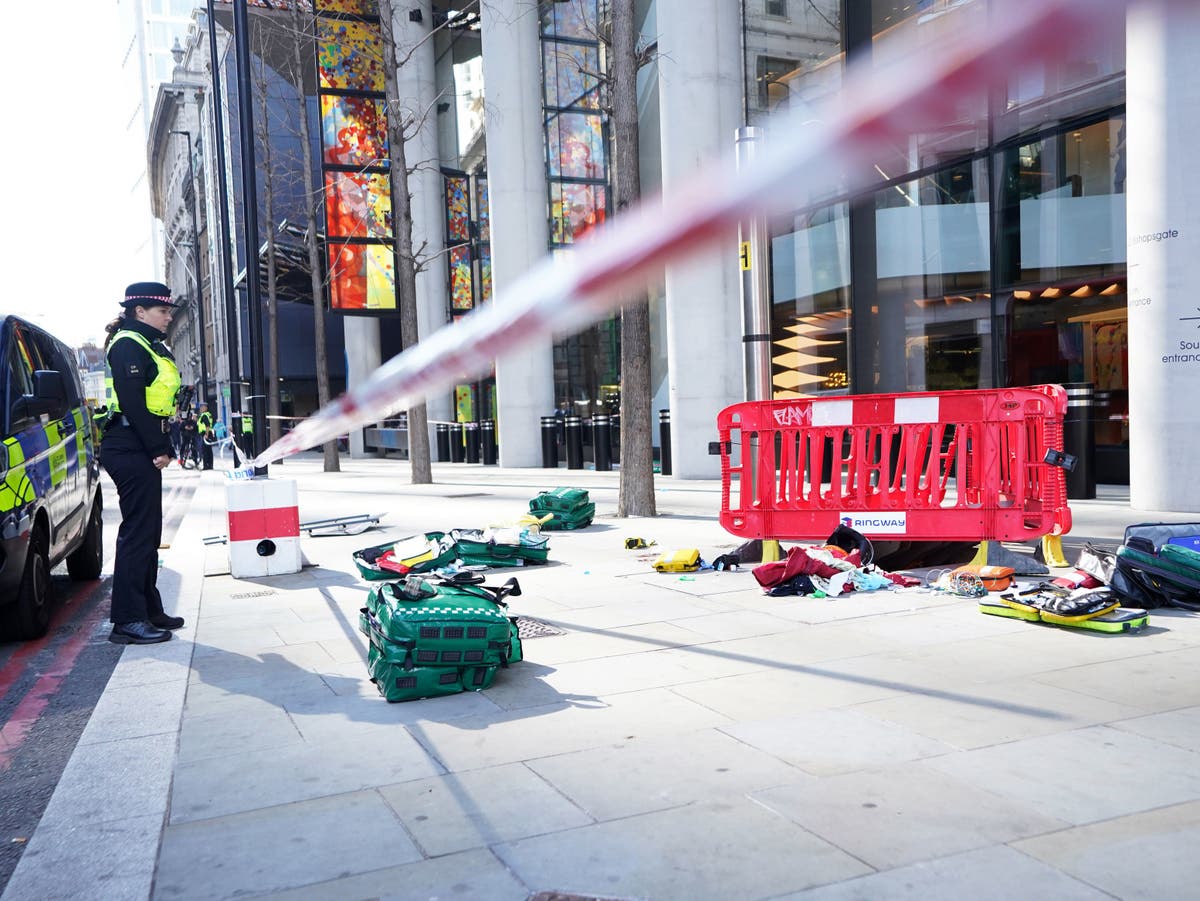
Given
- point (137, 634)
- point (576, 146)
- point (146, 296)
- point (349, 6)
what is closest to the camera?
point (137, 634)

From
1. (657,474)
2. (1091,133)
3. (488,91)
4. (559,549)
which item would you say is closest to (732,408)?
(559,549)

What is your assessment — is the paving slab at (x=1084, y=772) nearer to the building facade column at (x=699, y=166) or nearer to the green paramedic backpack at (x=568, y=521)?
Answer: the green paramedic backpack at (x=568, y=521)

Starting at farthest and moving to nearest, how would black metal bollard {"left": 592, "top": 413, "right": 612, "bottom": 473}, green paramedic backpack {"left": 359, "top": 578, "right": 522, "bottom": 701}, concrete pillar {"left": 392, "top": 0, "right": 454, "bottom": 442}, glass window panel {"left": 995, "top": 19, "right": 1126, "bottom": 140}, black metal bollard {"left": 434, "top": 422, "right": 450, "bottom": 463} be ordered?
black metal bollard {"left": 434, "top": 422, "right": 450, "bottom": 463} → concrete pillar {"left": 392, "top": 0, "right": 454, "bottom": 442} → black metal bollard {"left": 592, "top": 413, "right": 612, "bottom": 473} → glass window panel {"left": 995, "top": 19, "right": 1126, "bottom": 140} → green paramedic backpack {"left": 359, "top": 578, "right": 522, "bottom": 701}

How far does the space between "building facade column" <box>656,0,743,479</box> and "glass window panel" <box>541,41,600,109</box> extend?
8.39 metres

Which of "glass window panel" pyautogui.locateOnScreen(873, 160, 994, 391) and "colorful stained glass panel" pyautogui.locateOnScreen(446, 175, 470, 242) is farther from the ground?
"colorful stained glass panel" pyautogui.locateOnScreen(446, 175, 470, 242)

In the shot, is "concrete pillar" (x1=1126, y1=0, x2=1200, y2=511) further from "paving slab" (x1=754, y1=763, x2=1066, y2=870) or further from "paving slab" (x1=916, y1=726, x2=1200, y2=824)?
"paving slab" (x1=754, y1=763, x2=1066, y2=870)

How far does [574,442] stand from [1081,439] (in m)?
11.5

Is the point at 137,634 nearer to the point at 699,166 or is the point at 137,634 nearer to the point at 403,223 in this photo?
the point at 699,166

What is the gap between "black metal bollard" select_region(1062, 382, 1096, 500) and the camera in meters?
11.7

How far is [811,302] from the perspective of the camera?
16.1 m

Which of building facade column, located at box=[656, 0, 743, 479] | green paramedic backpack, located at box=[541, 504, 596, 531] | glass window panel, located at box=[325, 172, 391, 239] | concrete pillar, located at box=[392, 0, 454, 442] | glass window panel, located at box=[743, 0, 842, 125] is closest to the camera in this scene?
green paramedic backpack, located at box=[541, 504, 596, 531]

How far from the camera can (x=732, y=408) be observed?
793cm

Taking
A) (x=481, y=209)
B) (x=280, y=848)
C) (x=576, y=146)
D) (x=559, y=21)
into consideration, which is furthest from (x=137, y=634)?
(x=481, y=209)

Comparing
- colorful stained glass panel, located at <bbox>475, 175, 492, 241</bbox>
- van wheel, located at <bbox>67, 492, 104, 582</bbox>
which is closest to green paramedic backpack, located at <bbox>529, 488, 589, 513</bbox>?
van wheel, located at <bbox>67, 492, 104, 582</bbox>
